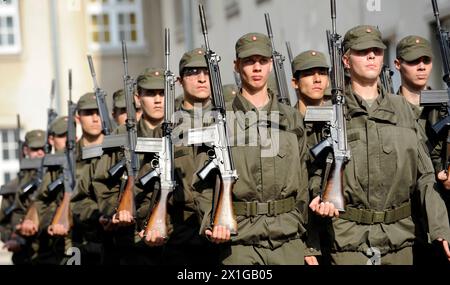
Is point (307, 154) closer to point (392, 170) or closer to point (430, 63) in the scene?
point (392, 170)

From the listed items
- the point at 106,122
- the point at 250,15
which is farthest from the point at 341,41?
the point at 250,15

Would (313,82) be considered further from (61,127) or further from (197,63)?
(61,127)

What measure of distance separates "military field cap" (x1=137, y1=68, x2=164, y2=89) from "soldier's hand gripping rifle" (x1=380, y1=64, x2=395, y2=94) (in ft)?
5.57

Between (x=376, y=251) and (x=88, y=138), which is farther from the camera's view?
(x=88, y=138)

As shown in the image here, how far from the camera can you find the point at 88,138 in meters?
12.2

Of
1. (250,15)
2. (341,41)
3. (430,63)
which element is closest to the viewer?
(341,41)

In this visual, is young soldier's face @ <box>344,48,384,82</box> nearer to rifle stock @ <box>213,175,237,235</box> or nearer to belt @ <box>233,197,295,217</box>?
belt @ <box>233,197,295,217</box>

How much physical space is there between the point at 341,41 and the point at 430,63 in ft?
4.15

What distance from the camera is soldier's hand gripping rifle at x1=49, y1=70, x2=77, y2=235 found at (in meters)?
12.0

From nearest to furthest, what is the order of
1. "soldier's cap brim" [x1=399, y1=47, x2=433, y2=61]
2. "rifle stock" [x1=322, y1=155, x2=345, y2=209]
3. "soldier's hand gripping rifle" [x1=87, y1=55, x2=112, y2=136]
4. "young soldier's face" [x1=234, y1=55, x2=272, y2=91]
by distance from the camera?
"rifle stock" [x1=322, y1=155, x2=345, y2=209] < "young soldier's face" [x1=234, y1=55, x2=272, y2=91] < "soldier's cap brim" [x1=399, y1=47, x2=433, y2=61] < "soldier's hand gripping rifle" [x1=87, y1=55, x2=112, y2=136]

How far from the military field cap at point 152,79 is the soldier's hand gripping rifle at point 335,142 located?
6.79ft

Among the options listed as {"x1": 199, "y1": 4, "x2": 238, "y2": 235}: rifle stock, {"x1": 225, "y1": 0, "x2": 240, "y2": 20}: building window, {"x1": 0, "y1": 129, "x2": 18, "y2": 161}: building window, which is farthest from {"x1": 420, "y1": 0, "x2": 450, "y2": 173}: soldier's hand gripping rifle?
{"x1": 0, "y1": 129, "x2": 18, "y2": 161}: building window

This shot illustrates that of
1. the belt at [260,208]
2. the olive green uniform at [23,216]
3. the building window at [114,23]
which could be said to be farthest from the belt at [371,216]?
the building window at [114,23]

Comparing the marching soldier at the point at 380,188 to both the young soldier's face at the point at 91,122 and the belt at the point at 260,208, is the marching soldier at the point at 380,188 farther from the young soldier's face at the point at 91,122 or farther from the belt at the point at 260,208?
the young soldier's face at the point at 91,122
